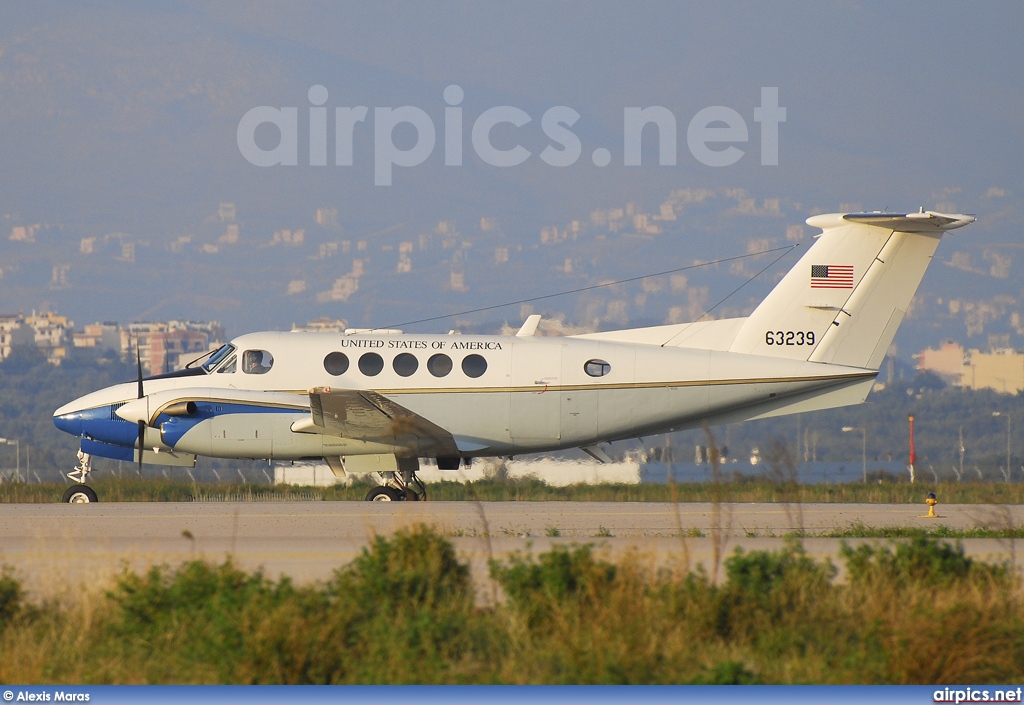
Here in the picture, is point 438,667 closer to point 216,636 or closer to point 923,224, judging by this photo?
point 216,636

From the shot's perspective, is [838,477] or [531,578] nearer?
[531,578]

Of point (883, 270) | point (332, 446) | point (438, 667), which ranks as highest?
point (883, 270)

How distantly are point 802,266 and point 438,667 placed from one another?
53.3 ft

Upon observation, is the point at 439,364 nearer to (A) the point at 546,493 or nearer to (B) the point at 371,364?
(B) the point at 371,364

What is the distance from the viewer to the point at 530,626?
32.7 ft

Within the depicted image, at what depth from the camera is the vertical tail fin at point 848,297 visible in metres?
22.9

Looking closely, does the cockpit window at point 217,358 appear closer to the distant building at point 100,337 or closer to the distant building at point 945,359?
the distant building at point 945,359

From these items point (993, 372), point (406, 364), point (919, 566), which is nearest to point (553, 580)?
point (919, 566)

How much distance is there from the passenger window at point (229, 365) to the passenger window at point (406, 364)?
121 inches

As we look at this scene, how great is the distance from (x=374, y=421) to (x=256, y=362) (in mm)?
2700

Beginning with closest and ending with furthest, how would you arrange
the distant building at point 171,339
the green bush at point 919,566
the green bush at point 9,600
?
1. the green bush at point 9,600
2. the green bush at point 919,566
3. the distant building at point 171,339

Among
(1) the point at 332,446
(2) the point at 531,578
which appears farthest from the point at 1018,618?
Answer: (1) the point at 332,446

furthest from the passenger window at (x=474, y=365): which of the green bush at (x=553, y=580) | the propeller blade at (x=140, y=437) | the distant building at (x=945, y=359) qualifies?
the distant building at (x=945, y=359)

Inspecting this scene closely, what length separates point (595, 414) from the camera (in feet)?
75.3
